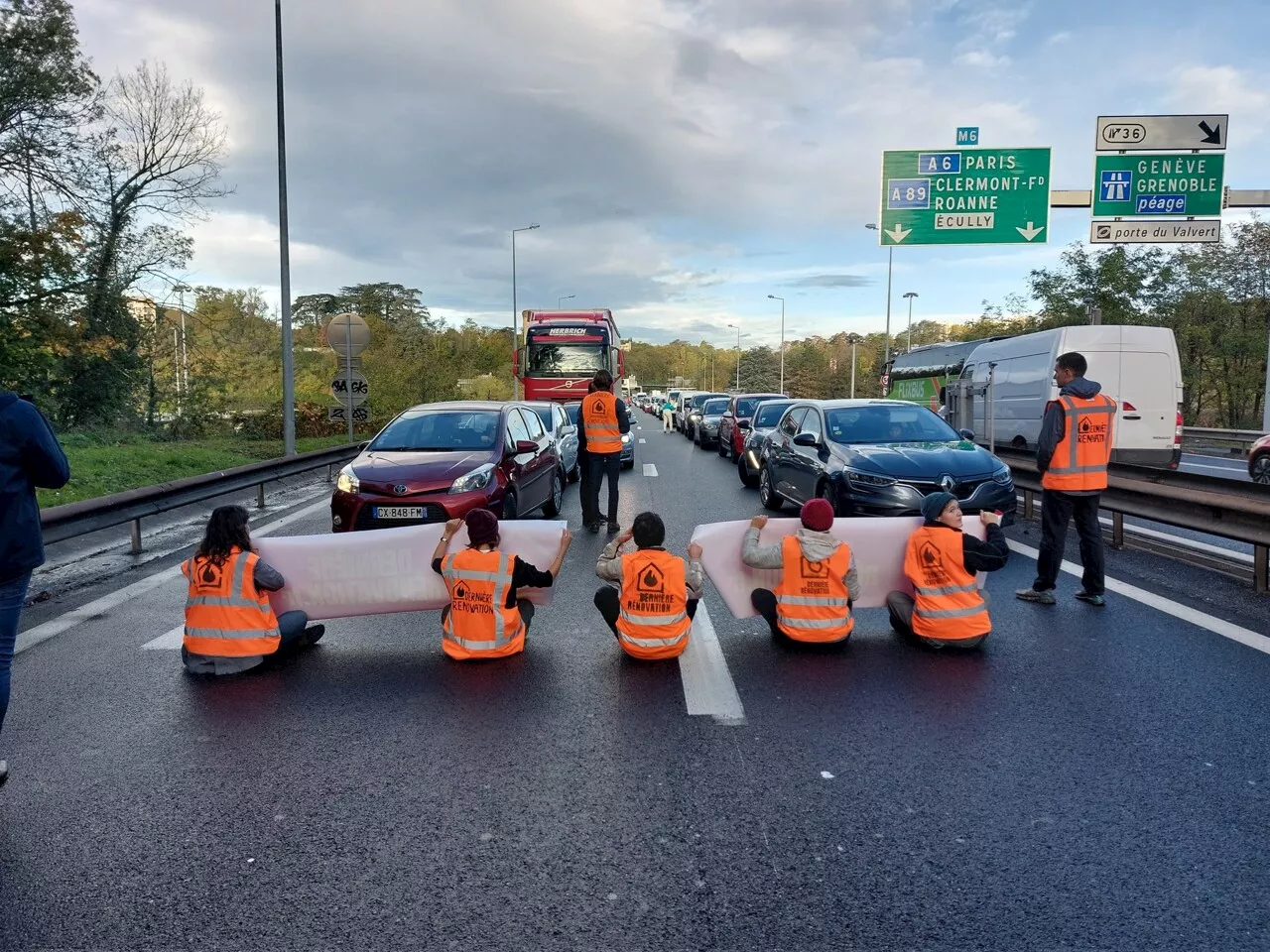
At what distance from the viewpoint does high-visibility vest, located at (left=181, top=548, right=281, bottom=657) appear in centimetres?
513

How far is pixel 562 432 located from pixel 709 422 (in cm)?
1209

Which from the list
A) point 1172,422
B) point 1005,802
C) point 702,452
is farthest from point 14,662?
point 702,452

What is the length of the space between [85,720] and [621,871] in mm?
3104

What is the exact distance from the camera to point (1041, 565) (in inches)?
271

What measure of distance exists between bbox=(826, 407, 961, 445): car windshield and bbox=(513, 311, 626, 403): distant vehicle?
12960 millimetres

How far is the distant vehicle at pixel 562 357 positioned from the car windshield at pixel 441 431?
41.6 ft

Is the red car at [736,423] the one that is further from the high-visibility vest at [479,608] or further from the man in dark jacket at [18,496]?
the man in dark jacket at [18,496]

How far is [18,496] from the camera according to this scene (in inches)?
148

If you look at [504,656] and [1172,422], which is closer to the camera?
[504,656]

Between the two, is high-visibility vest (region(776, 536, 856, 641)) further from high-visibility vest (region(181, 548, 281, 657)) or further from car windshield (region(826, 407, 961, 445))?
car windshield (region(826, 407, 961, 445))

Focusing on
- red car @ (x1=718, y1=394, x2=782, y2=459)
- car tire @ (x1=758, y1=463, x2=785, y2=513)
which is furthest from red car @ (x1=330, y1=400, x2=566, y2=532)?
red car @ (x1=718, y1=394, x2=782, y2=459)

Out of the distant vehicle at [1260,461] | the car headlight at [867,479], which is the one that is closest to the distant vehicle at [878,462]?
the car headlight at [867,479]

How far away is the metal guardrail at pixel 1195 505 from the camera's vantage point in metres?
7.19

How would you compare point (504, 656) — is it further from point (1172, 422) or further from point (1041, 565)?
point (1172, 422)
